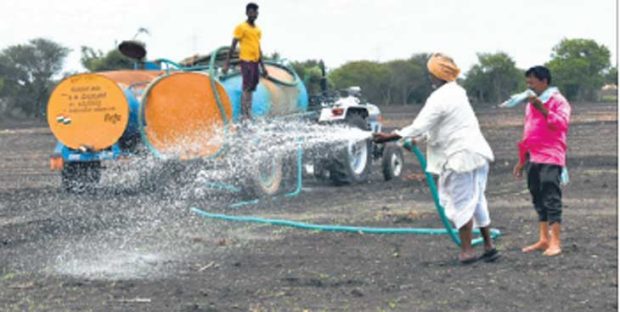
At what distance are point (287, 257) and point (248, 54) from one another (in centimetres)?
502

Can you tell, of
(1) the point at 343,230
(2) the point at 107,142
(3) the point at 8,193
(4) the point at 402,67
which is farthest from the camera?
(4) the point at 402,67

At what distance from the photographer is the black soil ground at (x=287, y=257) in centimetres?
626

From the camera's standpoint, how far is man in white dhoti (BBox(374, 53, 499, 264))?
7.40 metres

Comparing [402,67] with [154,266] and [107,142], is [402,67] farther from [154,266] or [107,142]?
[154,266]

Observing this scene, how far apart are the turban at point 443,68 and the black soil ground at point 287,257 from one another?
1.55 meters

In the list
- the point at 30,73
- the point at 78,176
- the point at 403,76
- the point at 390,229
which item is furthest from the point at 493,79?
the point at 390,229

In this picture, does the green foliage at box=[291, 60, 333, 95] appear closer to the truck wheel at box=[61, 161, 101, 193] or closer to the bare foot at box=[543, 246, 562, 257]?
the truck wheel at box=[61, 161, 101, 193]

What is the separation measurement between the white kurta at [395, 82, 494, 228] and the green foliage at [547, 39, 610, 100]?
223 feet

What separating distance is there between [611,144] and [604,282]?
661 inches

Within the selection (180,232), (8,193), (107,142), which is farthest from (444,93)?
(8,193)

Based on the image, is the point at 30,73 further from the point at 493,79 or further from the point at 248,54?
the point at 248,54

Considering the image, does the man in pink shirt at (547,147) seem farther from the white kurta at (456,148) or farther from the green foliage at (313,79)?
the green foliage at (313,79)

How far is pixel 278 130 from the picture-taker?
1318cm

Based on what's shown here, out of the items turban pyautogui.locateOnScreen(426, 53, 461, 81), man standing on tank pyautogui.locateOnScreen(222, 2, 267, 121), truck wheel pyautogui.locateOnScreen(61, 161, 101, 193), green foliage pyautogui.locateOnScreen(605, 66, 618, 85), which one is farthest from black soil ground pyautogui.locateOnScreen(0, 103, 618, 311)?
green foliage pyautogui.locateOnScreen(605, 66, 618, 85)
